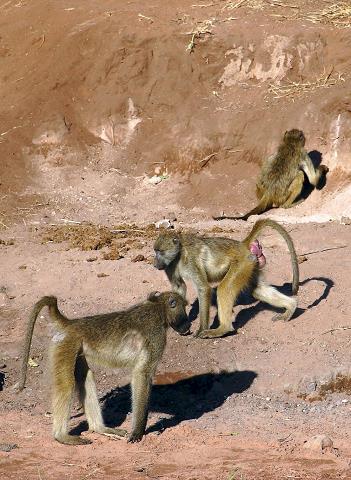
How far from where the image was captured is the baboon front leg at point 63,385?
29.6 ft

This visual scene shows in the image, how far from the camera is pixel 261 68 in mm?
18562

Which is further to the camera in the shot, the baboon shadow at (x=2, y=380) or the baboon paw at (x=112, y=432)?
the baboon shadow at (x=2, y=380)

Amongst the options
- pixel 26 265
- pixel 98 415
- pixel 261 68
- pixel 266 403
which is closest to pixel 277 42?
pixel 261 68

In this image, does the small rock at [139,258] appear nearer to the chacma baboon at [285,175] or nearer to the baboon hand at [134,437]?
the chacma baboon at [285,175]

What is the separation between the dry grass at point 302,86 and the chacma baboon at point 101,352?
911 cm

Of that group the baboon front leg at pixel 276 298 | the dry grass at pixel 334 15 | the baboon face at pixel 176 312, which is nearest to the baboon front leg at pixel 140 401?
the baboon face at pixel 176 312

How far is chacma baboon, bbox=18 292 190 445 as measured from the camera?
9.04m

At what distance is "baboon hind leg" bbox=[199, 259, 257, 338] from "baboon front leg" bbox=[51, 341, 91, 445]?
289 centimetres

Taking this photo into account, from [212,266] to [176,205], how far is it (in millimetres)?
5430

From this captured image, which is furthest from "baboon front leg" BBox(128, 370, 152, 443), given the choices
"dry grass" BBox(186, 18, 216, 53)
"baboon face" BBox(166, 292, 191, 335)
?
"dry grass" BBox(186, 18, 216, 53)

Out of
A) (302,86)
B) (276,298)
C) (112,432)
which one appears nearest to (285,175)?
(302,86)

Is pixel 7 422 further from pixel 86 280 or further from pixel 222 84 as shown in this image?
pixel 222 84

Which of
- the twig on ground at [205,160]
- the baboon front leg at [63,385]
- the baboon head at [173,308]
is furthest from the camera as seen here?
the twig on ground at [205,160]

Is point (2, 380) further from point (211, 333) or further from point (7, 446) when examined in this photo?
point (211, 333)
